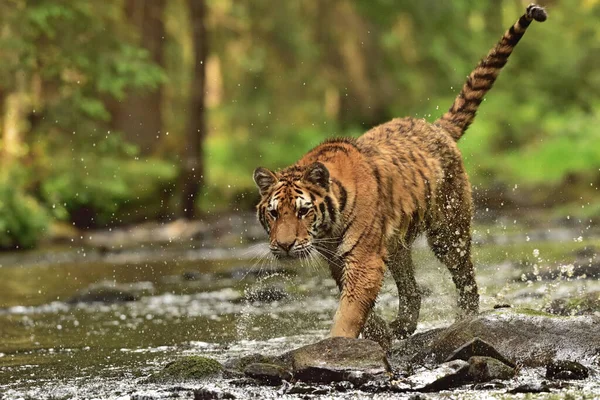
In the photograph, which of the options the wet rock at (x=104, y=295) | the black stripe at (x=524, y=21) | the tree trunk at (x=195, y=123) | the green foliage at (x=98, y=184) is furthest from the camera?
the tree trunk at (x=195, y=123)

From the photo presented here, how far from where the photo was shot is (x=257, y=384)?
640 cm

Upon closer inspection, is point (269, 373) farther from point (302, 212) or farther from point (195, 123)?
point (195, 123)

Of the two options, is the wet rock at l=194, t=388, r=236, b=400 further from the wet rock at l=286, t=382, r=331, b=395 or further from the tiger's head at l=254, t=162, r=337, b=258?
the tiger's head at l=254, t=162, r=337, b=258

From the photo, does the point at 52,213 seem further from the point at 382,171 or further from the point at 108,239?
the point at 382,171

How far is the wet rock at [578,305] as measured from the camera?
8.13 m

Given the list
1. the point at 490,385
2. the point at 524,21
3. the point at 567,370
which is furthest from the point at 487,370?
the point at 524,21

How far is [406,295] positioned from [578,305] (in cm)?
139

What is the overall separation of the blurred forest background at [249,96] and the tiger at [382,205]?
9.77 meters

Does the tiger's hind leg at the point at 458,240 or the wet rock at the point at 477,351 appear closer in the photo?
the wet rock at the point at 477,351

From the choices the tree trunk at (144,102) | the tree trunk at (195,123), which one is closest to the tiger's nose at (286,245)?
the tree trunk at (195,123)

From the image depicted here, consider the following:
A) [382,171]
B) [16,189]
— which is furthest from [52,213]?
[382,171]

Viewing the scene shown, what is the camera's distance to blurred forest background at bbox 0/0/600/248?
17938mm

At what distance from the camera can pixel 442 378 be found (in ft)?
20.1

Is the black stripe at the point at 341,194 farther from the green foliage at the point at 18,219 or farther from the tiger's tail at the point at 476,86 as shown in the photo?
the green foliage at the point at 18,219
